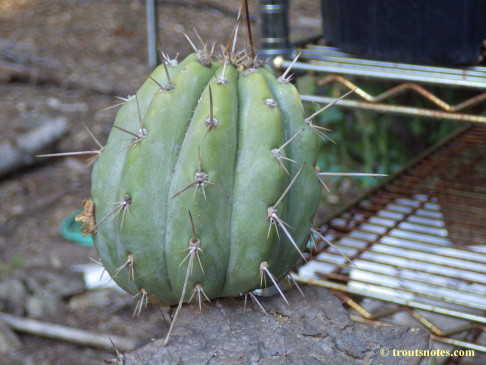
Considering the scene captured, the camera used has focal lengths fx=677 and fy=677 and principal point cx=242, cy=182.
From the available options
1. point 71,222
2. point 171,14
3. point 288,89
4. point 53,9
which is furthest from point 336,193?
point 53,9

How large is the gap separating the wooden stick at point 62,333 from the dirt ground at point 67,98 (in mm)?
37

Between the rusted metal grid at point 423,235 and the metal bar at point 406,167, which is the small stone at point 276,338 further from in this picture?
the metal bar at point 406,167

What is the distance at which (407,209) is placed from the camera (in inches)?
91.0

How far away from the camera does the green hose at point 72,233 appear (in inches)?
109

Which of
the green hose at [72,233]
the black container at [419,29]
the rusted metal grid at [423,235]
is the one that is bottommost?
the green hose at [72,233]

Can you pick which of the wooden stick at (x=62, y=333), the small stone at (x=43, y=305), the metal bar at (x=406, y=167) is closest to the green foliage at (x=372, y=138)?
the metal bar at (x=406, y=167)

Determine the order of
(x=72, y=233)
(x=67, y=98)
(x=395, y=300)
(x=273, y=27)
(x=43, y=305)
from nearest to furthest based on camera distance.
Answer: (x=395, y=300), (x=273, y=27), (x=43, y=305), (x=72, y=233), (x=67, y=98)

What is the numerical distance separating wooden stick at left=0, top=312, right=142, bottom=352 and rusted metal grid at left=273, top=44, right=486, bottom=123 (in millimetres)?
907

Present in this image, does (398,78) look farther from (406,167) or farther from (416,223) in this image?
(406,167)

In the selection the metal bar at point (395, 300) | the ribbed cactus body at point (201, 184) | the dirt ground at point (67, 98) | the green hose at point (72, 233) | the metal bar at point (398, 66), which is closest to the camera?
the ribbed cactus body at point (201, 184)

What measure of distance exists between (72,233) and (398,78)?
63.1 inches

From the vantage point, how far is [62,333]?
209cm

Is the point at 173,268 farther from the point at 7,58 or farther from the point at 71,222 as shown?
the point at 7,58

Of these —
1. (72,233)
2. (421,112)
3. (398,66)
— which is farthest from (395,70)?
(72,233)
